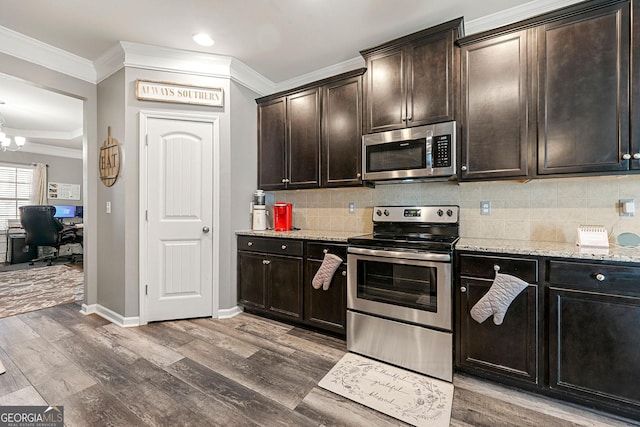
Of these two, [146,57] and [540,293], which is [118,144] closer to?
[146,57]

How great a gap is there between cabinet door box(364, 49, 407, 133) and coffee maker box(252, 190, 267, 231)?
57.8 inches

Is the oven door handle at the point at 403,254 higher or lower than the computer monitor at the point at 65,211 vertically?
lower

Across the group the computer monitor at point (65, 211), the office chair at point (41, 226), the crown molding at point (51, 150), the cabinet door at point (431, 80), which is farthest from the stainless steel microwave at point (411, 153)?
the crown molding at point (51, 150)

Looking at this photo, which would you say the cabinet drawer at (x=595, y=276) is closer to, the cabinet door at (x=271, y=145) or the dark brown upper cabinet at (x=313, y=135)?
the dark brown upper cabinet at (x=313, y=135)

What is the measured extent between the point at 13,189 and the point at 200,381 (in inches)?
297

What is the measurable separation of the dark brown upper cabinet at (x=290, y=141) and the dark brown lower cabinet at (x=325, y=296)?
30.4 inches

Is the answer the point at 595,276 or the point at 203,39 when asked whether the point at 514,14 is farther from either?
the point at 203,39

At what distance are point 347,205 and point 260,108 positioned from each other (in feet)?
5.21

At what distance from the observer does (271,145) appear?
3.28 metres

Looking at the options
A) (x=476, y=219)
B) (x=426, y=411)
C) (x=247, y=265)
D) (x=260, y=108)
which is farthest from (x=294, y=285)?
(x=260, y=108)

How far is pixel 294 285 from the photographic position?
2.73 metres

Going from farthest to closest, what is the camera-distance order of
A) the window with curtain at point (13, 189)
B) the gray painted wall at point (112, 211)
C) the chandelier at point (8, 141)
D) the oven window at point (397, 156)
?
1. the window with curtain at point (13, 189)
2. the chandelier at point (8, 141)
3. the gray painted wall at point (112, 211)
4. the oven window at point (397, 156)

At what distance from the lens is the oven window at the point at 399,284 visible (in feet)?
6.59

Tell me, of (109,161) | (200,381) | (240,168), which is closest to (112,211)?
(109,161)
